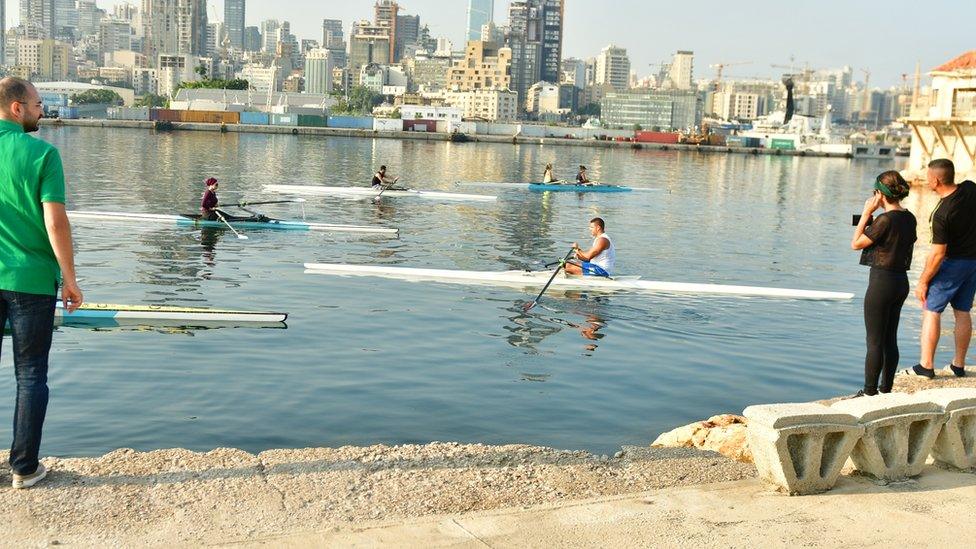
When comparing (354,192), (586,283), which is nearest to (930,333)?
(586,283)

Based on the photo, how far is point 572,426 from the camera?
1023cm

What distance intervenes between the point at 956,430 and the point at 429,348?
323 inches

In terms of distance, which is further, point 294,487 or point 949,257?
point 949,257

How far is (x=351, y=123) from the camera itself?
555 feet

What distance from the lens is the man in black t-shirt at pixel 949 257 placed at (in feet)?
29.0

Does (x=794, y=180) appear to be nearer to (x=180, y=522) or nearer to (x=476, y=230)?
(x=476, y=230)

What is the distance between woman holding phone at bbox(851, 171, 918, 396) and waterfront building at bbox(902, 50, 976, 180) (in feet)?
179

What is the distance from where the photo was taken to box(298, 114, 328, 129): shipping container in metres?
168

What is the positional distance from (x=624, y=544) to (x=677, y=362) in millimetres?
8423

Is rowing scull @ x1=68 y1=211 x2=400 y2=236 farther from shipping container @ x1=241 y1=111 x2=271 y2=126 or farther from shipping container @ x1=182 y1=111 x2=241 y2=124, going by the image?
shipping container @ x1=241 y1=111 x2=271 y2=126

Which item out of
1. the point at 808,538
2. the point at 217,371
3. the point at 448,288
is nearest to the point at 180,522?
the point at 808,538

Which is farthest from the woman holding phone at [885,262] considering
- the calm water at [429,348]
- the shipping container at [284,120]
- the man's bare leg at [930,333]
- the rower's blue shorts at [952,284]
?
the shipping container at [284,120]

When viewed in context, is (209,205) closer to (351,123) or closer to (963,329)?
(963,329)

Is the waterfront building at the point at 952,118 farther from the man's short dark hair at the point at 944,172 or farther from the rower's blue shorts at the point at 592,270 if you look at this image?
the man's short dark hair at the point at 944,172
